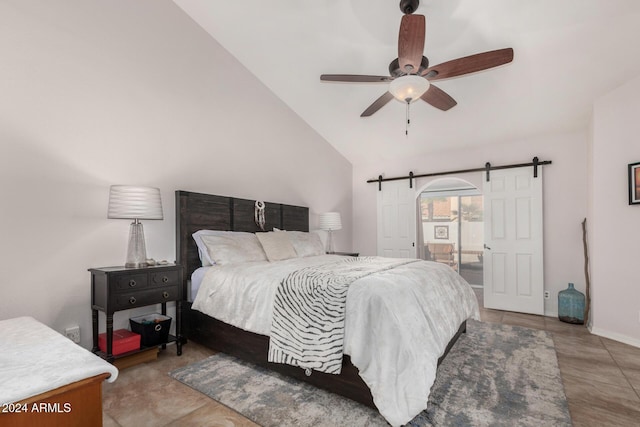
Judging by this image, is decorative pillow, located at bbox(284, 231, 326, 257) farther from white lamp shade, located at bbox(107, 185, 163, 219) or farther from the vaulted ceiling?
the vaulted ceiling

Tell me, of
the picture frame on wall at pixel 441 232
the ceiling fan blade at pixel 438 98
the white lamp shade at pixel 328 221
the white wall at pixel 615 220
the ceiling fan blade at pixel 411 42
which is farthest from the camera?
Result: the picture frame on wall at pixel 441 232

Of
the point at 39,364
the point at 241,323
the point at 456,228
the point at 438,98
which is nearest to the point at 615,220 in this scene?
the point at 438,98

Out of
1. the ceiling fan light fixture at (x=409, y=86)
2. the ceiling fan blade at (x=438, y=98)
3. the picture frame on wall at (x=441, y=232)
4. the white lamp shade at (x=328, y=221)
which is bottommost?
the picture frame on wall at (x=441, y=232)

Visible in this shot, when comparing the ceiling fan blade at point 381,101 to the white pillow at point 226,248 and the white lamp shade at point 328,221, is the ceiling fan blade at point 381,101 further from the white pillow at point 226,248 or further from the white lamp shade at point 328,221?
the white lamp shade at point 328,221

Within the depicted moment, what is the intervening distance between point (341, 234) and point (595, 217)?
3.53 m

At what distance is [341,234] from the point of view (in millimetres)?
5832

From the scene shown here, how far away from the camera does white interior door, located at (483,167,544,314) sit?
14.3 feet

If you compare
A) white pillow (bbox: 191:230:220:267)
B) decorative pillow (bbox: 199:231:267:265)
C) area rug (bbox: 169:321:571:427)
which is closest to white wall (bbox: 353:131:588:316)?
area rug (bbox: 169:321:571:427)

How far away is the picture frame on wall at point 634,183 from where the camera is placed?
3.15 metres

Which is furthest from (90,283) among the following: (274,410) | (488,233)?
(488,233)

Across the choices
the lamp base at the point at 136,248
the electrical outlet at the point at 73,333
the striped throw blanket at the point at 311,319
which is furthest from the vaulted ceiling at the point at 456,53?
the electrical outlet at the point at 73,333

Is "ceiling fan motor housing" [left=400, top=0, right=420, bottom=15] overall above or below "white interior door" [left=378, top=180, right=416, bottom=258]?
above

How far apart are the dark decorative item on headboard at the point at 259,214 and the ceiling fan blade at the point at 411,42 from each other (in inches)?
93.6

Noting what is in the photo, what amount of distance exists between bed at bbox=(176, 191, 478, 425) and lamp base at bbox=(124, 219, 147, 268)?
1.67ft
